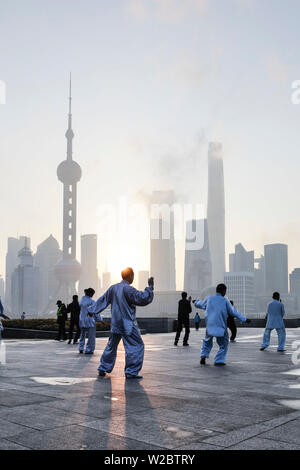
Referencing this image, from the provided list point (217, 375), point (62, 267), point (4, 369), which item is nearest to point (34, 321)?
point (4, 369)

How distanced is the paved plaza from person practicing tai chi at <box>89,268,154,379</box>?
285 mm

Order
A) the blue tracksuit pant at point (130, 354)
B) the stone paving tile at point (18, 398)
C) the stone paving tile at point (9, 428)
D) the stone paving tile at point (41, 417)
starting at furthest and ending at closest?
the blue tracksuit pant at point (130, 354) → the stone paving tile at point (18, 398) → the stone paving tile at point (41, 417) → the stone paving tile at point (9, 428)

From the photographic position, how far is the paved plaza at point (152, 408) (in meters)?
4.44

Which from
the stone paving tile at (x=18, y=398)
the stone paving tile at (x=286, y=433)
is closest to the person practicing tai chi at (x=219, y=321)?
the stone paving tile at (x=18, y=398)

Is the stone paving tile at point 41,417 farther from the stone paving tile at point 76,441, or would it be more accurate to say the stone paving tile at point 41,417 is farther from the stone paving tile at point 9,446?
the stone paving tile at point 9,446

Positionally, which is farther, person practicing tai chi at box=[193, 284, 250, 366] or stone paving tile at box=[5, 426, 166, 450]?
person practicing tai chi at box=[193, 284, 250, 366]

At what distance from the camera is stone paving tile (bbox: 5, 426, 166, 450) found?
4.20 metres

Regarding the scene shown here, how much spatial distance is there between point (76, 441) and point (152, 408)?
5.59ft

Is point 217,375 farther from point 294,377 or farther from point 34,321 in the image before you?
point 34,321

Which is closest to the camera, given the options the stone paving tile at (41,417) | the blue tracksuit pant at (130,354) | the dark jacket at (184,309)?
the stone paving tile at (41,417)

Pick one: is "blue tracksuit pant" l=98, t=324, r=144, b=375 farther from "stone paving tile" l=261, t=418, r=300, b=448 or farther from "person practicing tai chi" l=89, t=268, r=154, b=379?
"stone paving tile" l=261, t=418, r=300, b=448

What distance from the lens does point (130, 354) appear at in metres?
8.79

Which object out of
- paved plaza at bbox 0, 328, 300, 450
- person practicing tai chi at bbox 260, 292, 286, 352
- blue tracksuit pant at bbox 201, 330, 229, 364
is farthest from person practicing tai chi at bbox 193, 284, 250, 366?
person practicing tai chi at bbox 260, 292, 286, 352

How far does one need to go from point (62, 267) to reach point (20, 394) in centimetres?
19125
